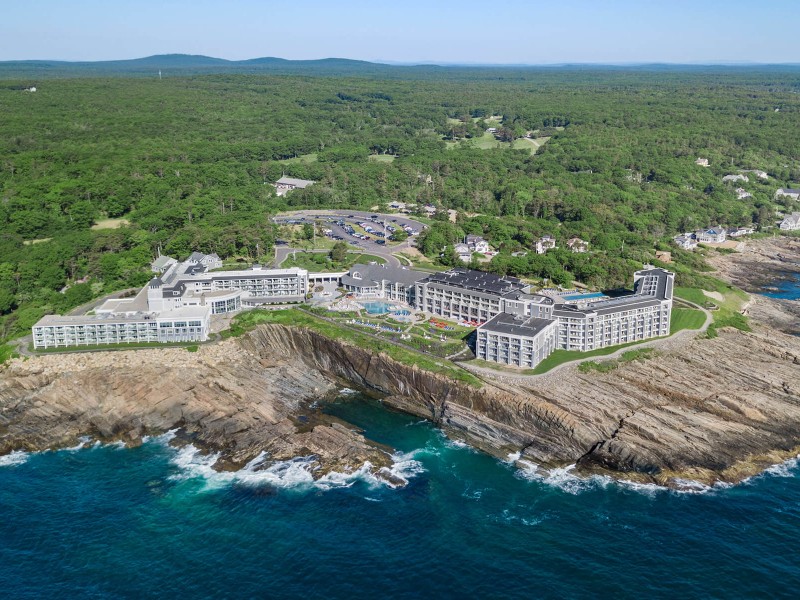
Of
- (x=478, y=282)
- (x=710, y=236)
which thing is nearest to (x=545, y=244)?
(x=478, y=282)

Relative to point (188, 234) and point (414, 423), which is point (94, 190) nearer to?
point (188, 234)

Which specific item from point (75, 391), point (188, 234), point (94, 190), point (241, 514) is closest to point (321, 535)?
point (241, 514)

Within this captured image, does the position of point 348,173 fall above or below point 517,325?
above

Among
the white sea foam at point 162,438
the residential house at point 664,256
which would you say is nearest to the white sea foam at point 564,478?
the white sea foam at point 162,438

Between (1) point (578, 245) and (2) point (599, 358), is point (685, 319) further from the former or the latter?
(1) point (578, 245)

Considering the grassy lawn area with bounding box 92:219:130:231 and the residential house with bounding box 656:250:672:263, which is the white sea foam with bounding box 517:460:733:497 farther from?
the grassy lawn area with bounding box 92:219:130:231

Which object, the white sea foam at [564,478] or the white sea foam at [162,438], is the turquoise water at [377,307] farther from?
the white sea foam at [564,478]

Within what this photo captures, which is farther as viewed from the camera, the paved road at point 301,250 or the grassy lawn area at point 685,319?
the paved road at point 301,250
